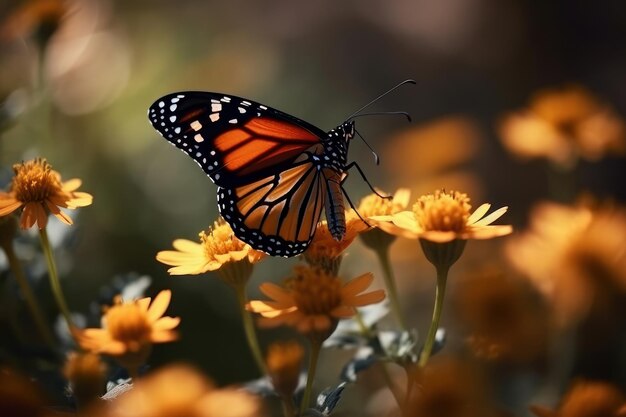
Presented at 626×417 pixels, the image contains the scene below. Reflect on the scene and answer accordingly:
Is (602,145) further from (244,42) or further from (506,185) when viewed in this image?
(244,42)

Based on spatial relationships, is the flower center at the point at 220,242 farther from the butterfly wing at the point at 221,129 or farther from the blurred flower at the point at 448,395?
the blurred flower at the point at 448,395

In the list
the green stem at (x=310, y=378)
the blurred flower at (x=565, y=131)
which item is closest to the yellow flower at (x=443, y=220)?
the green stem at (x=310, y=378)

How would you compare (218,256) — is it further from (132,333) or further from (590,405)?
(590,405)

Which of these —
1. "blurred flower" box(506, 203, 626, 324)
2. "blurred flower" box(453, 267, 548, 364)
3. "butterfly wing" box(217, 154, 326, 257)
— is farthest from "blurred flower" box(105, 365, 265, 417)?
"blurred flower" box(506, 203, 626, 324)

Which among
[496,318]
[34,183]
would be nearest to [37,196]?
[34,183]

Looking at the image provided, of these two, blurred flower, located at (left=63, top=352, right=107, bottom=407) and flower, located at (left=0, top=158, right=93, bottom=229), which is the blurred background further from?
blurred flower, located at (left=63, top=352, right=107, bottom=407)

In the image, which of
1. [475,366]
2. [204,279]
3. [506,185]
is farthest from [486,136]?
[475,366]
